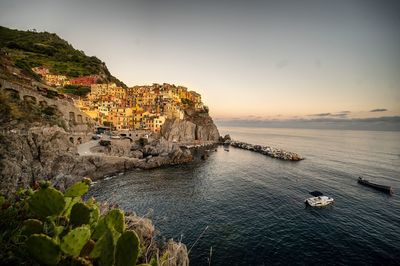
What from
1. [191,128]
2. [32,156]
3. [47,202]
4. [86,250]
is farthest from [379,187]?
[191,128]

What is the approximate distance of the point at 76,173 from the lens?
40.6 metres

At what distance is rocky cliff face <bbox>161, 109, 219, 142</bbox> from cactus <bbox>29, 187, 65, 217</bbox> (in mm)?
84607

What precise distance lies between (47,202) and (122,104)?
9715 cm

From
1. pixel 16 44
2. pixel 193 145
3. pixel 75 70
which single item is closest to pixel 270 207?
pixel 193 145

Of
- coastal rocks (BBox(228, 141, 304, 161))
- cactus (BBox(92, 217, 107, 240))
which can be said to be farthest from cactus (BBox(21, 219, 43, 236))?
coastal rocks (BBox(228, 141, 304, 161))

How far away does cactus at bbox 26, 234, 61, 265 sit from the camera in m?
3.13

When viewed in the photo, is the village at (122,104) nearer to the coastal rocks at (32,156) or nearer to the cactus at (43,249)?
the coastal rocks at (32,156)

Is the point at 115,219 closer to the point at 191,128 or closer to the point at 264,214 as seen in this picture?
the point at 264,214

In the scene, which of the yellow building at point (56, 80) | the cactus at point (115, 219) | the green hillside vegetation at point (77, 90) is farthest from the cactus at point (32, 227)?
the yellow building at point (56, 80)

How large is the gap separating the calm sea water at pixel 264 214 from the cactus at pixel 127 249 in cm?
1131

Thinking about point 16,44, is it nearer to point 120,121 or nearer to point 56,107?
point 120,121

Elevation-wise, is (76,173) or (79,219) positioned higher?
(79,219)

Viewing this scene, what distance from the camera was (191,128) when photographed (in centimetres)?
10350

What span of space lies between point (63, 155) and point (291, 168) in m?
58.6
